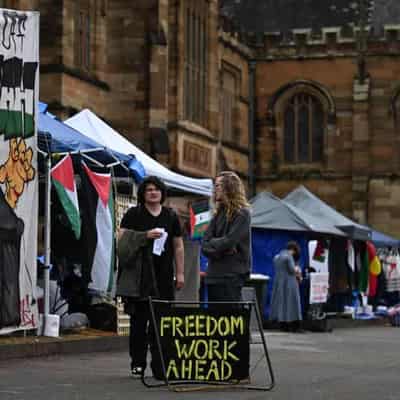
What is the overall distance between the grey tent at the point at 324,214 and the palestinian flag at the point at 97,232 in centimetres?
1148

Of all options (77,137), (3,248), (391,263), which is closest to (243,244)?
(3,248)

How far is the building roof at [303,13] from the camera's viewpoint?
160 ft

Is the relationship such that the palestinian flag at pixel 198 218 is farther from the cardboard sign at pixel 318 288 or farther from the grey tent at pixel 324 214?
the grey tent at pixel 324 214

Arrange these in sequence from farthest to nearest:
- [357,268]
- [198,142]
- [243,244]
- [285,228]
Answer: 1. [198,142]
2. [357,268]
3. [285,228]
4. [243,244]

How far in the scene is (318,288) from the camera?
24375mm

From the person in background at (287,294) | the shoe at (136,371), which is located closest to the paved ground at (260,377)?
the shoe at (136,371)

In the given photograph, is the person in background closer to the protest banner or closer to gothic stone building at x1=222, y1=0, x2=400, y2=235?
the protest banner

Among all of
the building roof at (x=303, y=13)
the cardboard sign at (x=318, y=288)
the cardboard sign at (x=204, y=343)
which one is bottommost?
the cardboard sign at (x=204, y=343)

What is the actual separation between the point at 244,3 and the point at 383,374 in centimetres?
3941

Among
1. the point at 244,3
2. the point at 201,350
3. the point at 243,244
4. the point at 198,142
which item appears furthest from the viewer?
the point at 244,3

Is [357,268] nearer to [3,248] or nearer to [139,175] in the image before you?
[139,175]

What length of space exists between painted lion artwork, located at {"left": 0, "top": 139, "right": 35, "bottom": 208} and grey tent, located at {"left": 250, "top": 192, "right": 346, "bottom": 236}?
10.8 metres

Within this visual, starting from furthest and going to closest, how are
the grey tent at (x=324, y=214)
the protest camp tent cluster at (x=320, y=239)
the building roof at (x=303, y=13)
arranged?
the building roof at (x=303, y=13)
the grey tent at (x=324, y=214)
the protest camp tent cluster at (x=320, y=239)

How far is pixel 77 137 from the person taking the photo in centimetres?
1565
